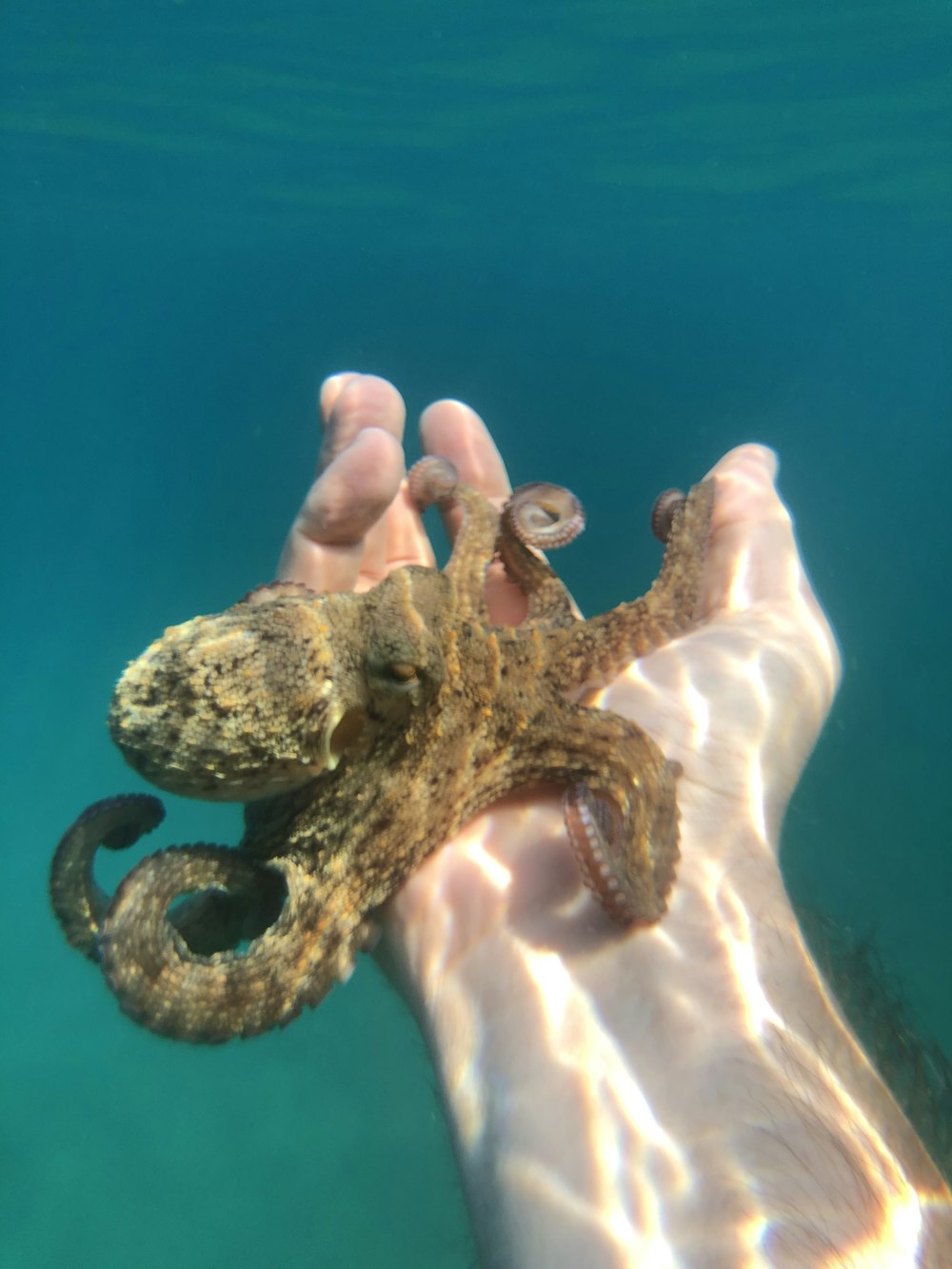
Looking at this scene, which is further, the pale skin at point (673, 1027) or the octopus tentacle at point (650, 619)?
the octopus tentacle at point (650, 619)

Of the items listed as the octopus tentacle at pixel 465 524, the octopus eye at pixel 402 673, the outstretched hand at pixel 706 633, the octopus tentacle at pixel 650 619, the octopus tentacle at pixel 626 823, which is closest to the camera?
the octopus eye at pixel 402 673

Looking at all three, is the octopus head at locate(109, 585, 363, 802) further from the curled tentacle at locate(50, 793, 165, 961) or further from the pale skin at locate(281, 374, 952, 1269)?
the pale skin at locate(281, 374, 952, 1269)

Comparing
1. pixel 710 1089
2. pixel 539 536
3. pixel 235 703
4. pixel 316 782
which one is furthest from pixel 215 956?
pixel 539 536

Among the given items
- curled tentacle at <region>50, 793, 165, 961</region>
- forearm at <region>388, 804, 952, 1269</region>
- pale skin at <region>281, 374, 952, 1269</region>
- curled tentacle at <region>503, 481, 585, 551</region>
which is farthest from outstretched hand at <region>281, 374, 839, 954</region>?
curled tentacle at <region>50, 793, 165, 961</region>

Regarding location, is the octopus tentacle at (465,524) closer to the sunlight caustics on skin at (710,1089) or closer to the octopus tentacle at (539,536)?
the octopus tentacle at (539,536)

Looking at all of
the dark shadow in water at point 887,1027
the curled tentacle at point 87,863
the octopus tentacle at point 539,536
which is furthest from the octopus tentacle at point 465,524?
the dark shadow in water at point 887,1027

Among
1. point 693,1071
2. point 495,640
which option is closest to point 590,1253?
point 693,1071
